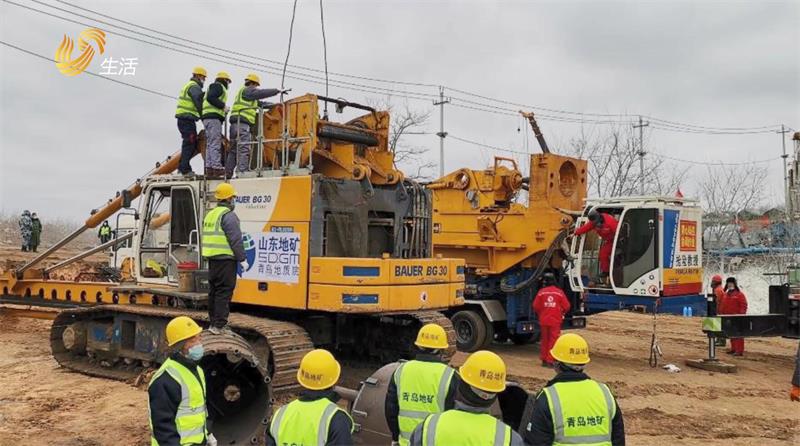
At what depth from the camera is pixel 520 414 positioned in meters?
5.89

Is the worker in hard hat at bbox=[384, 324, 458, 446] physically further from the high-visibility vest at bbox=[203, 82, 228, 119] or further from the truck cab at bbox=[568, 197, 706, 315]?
the truck cab at bbox=[568, 197, 706, 315]

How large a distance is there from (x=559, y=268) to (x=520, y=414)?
25.7ft

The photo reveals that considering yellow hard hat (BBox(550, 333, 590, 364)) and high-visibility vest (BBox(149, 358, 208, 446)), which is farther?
high-visibility vest (BBox(149, 358, 208, 446))

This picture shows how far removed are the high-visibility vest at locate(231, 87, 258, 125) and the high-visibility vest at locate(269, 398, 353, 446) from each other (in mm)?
5343

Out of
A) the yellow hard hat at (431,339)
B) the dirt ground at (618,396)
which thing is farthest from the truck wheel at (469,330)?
the yellow hard hat at (431,339)

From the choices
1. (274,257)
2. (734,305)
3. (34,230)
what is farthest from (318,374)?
(34,230)

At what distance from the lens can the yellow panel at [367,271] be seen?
742 centimetres

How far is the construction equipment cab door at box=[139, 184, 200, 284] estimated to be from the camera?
8.98 meters

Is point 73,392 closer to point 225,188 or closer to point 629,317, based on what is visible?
point 225,188

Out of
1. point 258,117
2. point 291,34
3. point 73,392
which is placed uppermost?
point 291,34

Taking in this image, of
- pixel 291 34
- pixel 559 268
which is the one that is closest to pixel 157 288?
pixel 291 34

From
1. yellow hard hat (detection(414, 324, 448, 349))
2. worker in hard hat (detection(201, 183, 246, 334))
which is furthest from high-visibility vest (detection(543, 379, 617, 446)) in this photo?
worker in hard hat (detection(201, 183, 246, 334))

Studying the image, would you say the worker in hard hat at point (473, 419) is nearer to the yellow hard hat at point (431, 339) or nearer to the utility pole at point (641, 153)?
the yellow hard hat at point (431, 339)

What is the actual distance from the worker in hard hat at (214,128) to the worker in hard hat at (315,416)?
538 cm
